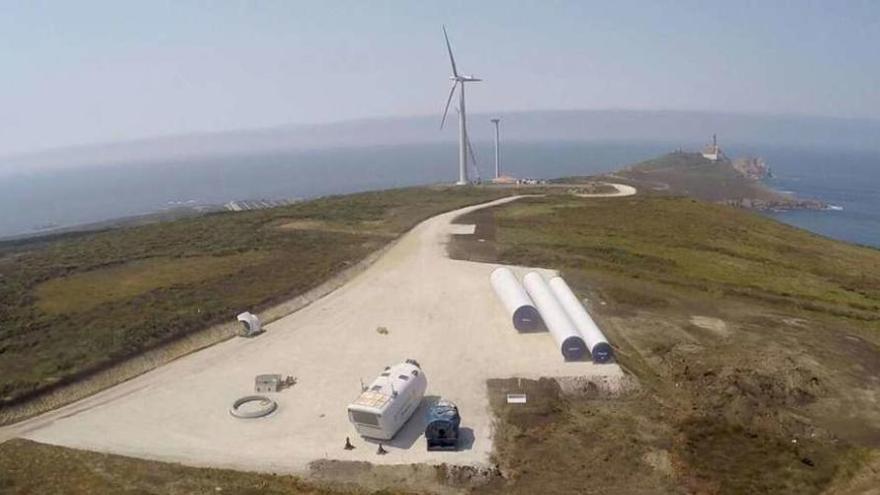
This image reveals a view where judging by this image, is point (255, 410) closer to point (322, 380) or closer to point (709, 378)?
point (322, 380)

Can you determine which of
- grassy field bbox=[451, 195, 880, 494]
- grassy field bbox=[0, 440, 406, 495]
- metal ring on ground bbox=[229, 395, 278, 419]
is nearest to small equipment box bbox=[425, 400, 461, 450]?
grassy field bbox=[451, 195, 880, 494]

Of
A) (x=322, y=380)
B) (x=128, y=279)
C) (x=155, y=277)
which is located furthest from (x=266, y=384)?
(x=128, y=279)

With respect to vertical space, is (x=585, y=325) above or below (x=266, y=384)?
above

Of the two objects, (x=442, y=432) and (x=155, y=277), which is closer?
(x=442, y=432)

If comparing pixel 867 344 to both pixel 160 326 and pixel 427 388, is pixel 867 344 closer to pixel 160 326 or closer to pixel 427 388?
pixel 427 388

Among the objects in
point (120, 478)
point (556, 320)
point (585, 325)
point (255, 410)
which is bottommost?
point (120, 478)

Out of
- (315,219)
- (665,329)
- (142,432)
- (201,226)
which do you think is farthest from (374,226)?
(142,432)

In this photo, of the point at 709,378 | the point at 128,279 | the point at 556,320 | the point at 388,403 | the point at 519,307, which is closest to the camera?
the point at 388,403
